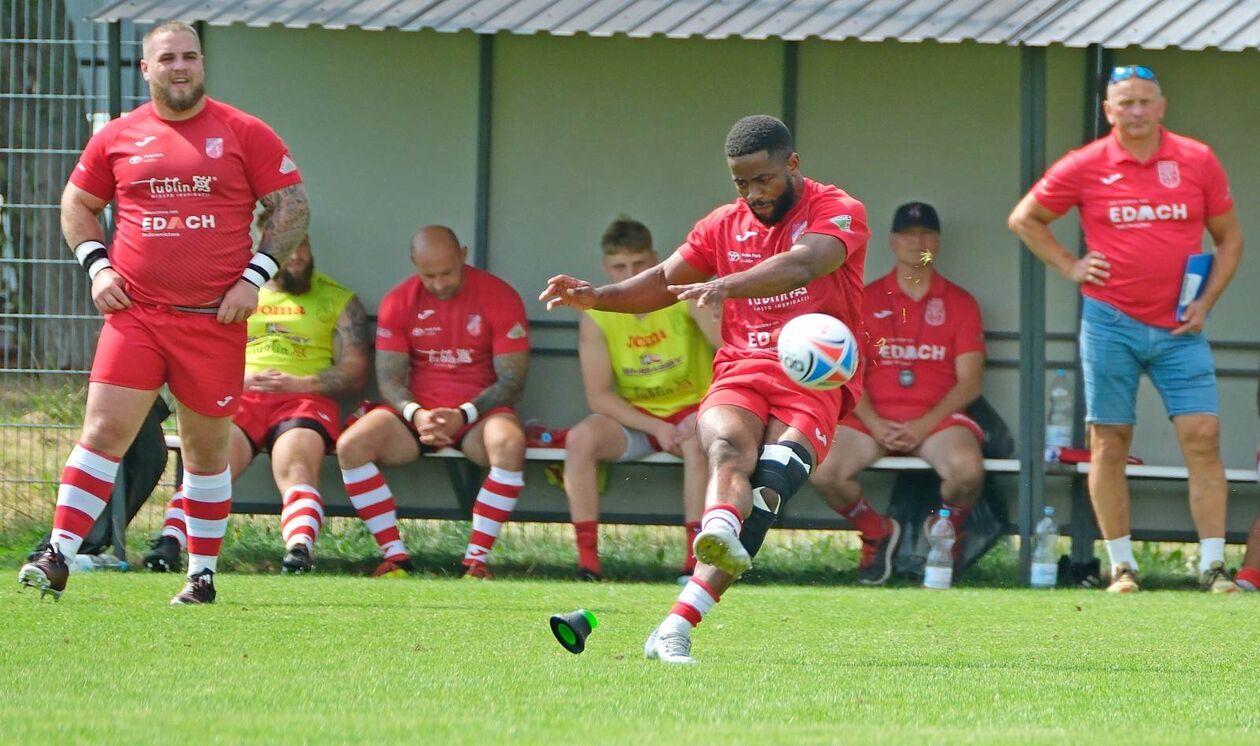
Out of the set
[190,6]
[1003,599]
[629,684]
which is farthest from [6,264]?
[629,684]

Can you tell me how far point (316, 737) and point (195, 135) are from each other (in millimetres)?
3820

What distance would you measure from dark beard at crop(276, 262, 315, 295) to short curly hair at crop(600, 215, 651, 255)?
5.39 ft

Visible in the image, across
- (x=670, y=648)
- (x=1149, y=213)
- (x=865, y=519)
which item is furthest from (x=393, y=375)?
(x=670, y=648)

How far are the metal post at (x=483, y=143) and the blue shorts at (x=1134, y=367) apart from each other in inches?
140

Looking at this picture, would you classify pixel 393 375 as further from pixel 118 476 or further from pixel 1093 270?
pixel 1093 270

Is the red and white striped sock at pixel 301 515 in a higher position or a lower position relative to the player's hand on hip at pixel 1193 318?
lower

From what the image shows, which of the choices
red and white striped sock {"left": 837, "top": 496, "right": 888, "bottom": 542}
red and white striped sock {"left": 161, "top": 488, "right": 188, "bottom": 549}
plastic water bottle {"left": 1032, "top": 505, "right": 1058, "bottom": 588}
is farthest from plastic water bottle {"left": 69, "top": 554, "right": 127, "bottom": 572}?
plastic water bottle {"left": 1032, "top": 505, "right": 1058, "bottom": 588}

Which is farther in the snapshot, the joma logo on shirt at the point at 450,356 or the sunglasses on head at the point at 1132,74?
the joma logo on shirt at the point at 450,356

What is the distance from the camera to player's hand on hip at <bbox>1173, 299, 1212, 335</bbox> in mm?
9281

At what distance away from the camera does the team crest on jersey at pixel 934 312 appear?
10406 millimetres

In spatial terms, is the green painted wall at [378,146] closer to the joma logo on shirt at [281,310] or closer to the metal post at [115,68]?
the joma logo on shirt at [281,310]

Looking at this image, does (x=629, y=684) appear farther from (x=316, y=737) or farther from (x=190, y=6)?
(x=190, y=6)

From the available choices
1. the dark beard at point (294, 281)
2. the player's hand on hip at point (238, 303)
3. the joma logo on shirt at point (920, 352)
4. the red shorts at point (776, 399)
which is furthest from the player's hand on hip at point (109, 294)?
the joma logo on shirt at point (920, 352)

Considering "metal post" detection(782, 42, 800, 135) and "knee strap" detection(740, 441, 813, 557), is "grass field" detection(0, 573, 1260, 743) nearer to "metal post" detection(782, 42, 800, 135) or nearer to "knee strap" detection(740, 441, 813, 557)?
"knee strap" detection(740, 441, 813, 557)
